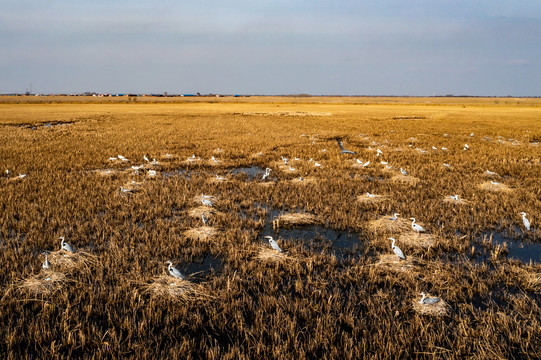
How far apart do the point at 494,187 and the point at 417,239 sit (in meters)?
6.90

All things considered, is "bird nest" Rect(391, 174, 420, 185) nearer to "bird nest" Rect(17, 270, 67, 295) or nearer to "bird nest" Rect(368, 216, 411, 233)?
"bird nest" Rect(368, 216, 411, 233)

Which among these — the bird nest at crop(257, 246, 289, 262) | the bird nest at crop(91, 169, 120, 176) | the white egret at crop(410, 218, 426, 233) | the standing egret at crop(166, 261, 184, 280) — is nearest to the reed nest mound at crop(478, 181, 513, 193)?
the white egret at crop(410, 218, 426, 233)

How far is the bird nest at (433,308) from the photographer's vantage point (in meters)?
4.91

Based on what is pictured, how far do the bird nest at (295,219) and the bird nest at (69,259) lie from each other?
4.48m

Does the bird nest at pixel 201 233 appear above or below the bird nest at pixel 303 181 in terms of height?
below

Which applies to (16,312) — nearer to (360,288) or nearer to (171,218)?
(171,218)

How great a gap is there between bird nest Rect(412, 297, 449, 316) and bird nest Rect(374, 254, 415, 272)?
1066 millimetres

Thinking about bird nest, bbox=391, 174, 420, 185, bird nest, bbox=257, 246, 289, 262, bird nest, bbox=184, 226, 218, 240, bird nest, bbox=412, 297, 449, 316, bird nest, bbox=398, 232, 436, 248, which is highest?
bird nest, bbox=391, 174, 420, 185

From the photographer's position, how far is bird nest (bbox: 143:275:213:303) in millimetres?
5266

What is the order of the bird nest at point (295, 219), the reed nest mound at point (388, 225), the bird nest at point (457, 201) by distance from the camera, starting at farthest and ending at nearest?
the bird nest at point (457, 201) < the bird nest at point (295, 219) < the reed nest mound at point (388, 225)

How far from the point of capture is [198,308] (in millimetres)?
5086

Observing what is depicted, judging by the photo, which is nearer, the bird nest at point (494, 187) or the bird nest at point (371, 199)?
the bird nest at point (371, 199)

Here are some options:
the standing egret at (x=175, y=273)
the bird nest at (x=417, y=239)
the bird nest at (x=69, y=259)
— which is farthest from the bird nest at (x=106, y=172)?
the bird nest at (x=417, y=239)

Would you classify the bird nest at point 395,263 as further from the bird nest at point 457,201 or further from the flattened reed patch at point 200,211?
the bird nest at point 457,201
